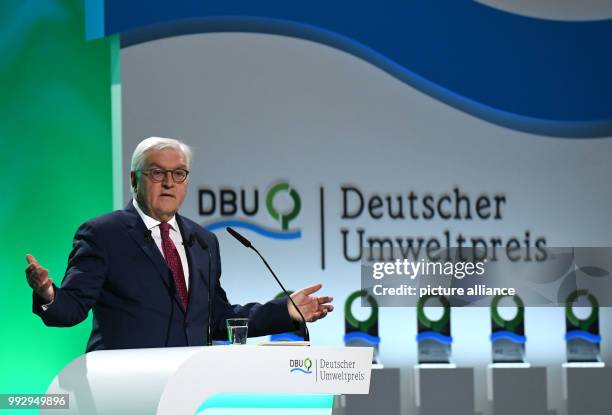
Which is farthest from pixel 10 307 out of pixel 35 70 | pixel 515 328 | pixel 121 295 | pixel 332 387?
pixel 332 387

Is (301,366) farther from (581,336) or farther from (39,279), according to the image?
(581,336)

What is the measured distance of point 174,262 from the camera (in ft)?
9.88

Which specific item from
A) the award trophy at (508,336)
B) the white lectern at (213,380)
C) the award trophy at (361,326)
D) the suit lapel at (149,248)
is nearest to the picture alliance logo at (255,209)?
the award trophy at (361,326)

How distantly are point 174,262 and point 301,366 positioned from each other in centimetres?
81

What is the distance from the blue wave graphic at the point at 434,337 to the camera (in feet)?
16.8

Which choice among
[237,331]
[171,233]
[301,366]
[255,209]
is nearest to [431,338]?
[255,209]

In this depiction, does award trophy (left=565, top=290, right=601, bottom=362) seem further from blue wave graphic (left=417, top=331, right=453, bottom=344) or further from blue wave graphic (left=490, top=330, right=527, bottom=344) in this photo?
blue wave graphic (left=417, top=331, right=453, bottom=344)

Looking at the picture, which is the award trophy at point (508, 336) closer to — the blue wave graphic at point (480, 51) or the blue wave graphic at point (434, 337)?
the blue wave graphic at point (434, 337)

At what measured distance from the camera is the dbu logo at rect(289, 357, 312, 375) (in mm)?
2330

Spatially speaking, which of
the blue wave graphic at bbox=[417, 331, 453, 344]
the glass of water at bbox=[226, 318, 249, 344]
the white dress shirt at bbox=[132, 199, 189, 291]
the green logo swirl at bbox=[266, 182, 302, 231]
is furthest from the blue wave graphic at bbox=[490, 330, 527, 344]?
the glass of water at bbox=[226, 318, 249, 344]

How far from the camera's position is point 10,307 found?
16.0 ft

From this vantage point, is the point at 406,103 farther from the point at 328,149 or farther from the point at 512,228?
the point at 512,228

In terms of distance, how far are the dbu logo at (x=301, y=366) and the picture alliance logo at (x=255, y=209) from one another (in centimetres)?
278

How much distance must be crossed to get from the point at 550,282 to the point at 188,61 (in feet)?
7.48
